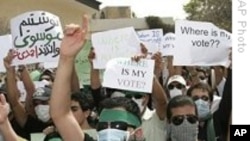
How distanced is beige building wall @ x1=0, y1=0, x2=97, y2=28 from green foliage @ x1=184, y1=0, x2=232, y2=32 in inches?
516

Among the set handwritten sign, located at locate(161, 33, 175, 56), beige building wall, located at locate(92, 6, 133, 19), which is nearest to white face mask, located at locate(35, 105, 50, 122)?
handwritten sign, located at locate(161, 33, 175, 56)

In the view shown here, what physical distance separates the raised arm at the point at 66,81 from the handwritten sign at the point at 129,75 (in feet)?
4.17

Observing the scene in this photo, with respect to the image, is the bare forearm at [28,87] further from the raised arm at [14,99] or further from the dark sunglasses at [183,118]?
the dark sunglasses at [183,118]

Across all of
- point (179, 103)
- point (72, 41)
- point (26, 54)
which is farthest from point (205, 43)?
point (72, 41)

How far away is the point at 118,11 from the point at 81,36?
27224 millimetres

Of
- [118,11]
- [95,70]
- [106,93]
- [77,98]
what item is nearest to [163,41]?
[95,70]

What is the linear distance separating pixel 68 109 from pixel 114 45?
2106mm

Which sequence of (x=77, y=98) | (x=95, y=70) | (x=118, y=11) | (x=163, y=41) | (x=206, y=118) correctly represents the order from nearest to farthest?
(x=77, y=98), (x=206, y=118), (x=95, y=70), (x=163, y=41), (x=118, y=11)

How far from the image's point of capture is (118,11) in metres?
31.4

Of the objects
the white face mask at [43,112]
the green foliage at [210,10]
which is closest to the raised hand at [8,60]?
the white face mask at [43,112]

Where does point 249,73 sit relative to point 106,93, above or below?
above

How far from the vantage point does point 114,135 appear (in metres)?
4.26

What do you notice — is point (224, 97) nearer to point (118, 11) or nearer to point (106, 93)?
point (106, 93)

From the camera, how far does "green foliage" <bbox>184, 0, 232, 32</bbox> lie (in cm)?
3719
